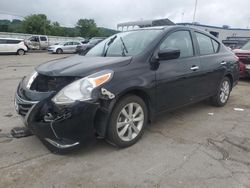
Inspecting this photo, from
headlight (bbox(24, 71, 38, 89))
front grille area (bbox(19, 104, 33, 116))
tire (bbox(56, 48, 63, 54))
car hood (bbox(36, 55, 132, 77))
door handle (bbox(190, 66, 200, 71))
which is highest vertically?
car hood (bbox(36, 55, 132, 77))

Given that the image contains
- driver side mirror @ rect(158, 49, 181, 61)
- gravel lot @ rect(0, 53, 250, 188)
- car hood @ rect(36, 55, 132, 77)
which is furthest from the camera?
driver side mirror @ rect(158, 49, 181, 61)

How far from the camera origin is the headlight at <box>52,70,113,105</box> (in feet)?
10.2

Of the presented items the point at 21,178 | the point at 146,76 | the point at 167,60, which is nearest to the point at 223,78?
the point at 167,60

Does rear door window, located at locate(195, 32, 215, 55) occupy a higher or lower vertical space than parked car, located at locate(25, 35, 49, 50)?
higher

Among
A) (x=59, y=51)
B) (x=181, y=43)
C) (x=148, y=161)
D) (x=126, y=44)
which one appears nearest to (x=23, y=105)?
(x=148, y=161)

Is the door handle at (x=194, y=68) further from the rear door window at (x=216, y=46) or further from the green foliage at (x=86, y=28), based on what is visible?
the green foliage at (x=86, y=28)

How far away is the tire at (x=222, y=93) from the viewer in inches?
221

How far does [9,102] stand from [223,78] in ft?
15.3

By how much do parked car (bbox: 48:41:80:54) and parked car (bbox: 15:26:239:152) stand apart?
2551cm

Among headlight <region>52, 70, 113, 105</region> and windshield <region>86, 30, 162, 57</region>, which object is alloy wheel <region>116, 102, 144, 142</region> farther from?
windshield <region>86, 30, 162, 57</region>

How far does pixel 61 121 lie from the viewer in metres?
3.07

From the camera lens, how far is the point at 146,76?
3721 millimetres

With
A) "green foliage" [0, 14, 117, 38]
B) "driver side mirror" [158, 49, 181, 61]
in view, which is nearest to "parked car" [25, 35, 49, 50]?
"green foliage" [0, 14, 117, 38]

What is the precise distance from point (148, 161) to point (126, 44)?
1.96m
